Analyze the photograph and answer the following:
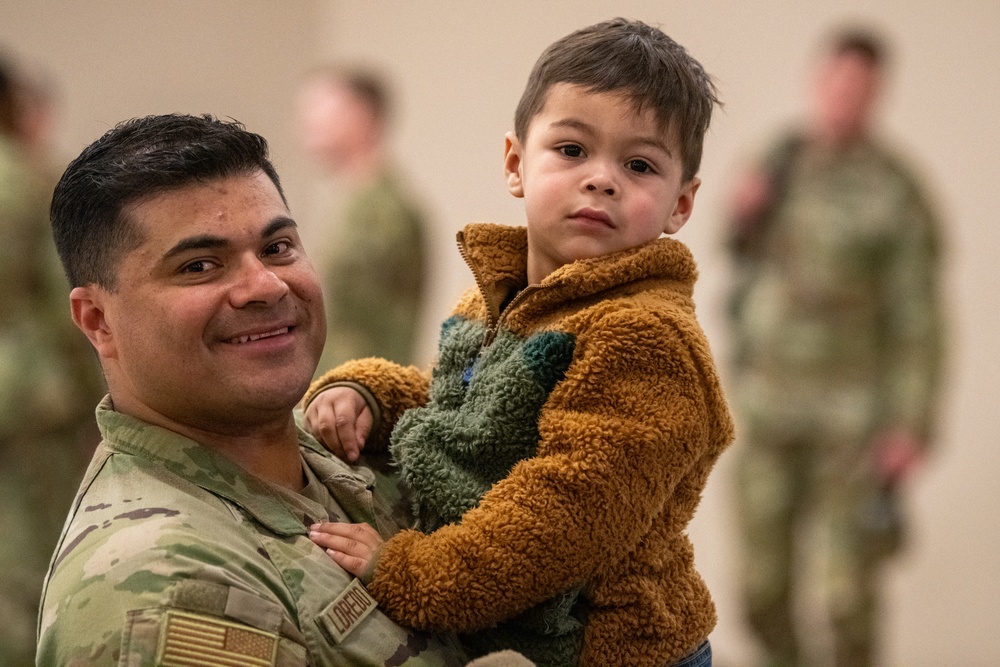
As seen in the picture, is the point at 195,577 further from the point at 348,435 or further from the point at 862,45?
the point at 862,45

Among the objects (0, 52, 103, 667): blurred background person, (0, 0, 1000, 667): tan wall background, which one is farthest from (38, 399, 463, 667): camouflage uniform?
(0, 0, 1000, 667): tan wall background

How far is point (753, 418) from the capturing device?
16.0 ft

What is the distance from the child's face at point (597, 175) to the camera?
173 centimetres

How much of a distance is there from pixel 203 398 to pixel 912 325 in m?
3.60

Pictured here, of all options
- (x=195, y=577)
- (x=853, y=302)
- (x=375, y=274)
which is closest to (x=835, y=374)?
(x=853, y=302)

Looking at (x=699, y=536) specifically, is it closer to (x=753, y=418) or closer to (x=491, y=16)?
→ (x=753, y=418)

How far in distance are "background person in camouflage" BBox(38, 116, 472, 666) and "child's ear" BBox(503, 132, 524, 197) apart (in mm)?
383

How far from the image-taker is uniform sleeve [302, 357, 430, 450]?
6.47 feet

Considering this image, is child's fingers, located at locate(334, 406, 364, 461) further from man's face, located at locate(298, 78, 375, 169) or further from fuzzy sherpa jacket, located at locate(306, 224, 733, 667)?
man's face, located at locate(298, 78, 375, 169)

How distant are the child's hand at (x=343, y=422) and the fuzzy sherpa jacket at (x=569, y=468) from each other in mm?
107

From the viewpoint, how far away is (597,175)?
1.73 m

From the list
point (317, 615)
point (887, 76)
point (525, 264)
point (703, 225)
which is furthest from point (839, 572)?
point (317, 615)

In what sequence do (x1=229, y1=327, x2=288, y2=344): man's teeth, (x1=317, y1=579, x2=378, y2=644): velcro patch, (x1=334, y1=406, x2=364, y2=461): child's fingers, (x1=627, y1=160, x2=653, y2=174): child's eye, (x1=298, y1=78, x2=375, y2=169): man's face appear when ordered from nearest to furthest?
(x1=317, y1=579, x2=378, y2=644): velcro patch < (x1=229, y1=327, x2=288, y2=344): man's teeth < (x1=627, y1=160, x2=653, y2=174): child's eye < (x1=334, y1=406, x2=364, y2=461): child's fingers < (x1=298, y1=78, x2=375, y2=169): man's face

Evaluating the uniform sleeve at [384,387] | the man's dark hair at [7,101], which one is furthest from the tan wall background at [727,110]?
the uniform sleeve at [384,387]
